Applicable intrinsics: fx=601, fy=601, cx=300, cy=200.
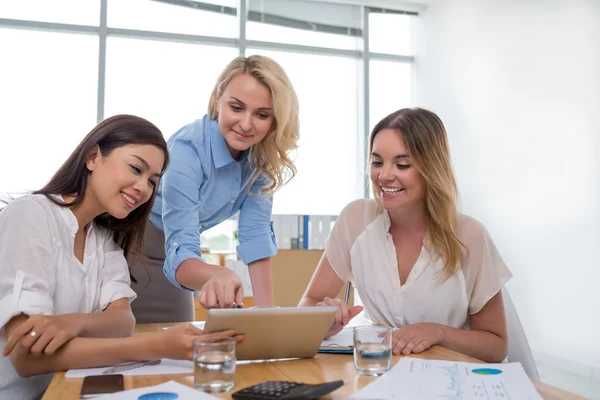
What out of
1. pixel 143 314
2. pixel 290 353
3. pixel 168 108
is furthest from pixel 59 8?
pixel 290 353

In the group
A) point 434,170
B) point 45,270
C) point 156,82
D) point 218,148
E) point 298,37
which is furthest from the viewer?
point 298,37

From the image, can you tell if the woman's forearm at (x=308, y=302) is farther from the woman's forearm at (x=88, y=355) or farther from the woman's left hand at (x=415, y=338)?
the woman's forearm at (x=88, y=355)

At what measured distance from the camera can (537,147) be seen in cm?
464

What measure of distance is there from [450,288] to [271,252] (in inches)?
26.2

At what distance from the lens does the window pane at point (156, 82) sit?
558cm

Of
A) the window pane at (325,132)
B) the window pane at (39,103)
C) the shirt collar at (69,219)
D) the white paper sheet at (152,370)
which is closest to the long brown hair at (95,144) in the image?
the shirt collar at (69,219)

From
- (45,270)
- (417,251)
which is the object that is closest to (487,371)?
(417,251)

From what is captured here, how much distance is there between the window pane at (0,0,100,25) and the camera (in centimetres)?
534

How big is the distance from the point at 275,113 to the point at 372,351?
0.91m

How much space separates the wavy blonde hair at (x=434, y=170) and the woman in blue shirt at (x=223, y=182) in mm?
380

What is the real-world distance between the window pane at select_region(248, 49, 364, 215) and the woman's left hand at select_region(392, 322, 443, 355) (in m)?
4.55

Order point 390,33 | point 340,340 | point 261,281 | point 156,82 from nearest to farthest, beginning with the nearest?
1. point 340,340
2. point 261,281
3. point 156,82
4. point 390,33

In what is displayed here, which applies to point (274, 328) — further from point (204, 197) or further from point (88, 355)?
point (204, 197)

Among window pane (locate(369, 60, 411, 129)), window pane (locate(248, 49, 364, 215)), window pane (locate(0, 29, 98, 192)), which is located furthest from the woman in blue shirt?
window pane (locate(369, 60, 411, 129))
